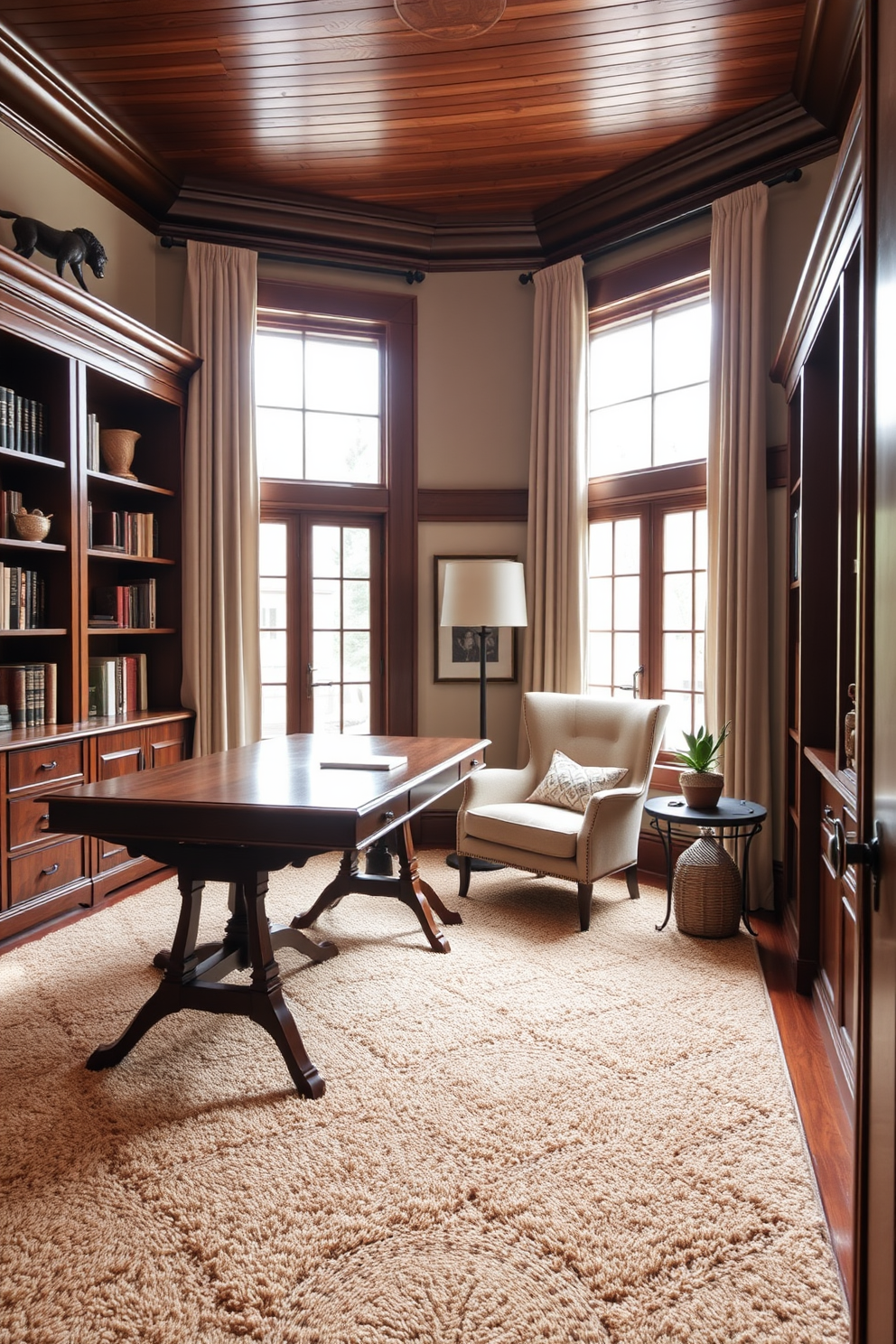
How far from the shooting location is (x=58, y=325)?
403 cm

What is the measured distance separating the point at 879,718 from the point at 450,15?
10.5 feet

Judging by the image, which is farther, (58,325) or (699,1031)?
(58,325)

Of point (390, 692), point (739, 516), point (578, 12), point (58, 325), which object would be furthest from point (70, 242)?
point (739, 516)

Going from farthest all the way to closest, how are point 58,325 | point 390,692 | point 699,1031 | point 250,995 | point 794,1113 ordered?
point 390,692 < point 58,325 < point 699,1031 < point 250,995 < point 794,1113

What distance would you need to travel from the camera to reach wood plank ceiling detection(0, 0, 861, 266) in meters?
3.69

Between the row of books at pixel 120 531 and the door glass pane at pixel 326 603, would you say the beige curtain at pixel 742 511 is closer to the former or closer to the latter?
the door glass pane at pixel 326 603

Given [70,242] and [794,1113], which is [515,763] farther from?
[70,242]

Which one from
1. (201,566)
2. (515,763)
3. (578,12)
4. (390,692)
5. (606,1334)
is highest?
(578,12)

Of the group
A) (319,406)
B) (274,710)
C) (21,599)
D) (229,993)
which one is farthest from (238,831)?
(319,406)

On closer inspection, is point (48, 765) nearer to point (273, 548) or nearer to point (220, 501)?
point (220, 501)

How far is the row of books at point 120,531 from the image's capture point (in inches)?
184

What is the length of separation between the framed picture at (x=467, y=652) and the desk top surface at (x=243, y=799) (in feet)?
7.65

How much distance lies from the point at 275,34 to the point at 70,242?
131 cm

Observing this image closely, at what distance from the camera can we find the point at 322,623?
5.62 meters
